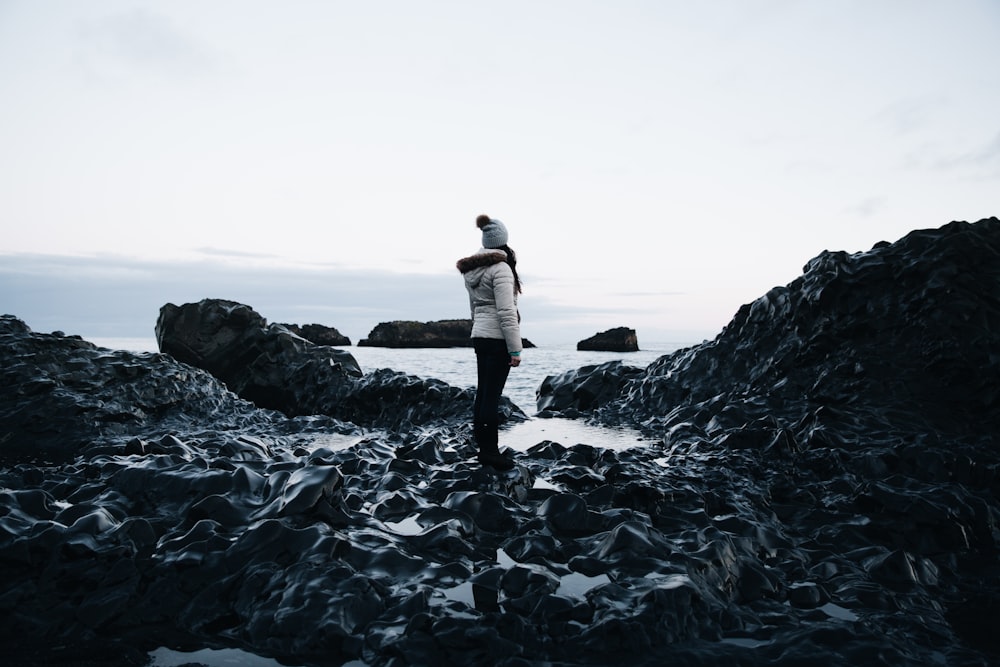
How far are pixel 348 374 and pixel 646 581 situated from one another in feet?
38.1

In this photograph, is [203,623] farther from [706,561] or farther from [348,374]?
[348,374]

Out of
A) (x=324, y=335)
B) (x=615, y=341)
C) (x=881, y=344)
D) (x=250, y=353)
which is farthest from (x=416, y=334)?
(x=881, y=344)

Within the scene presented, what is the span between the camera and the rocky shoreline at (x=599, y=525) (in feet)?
10.7

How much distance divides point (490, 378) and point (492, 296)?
1.06 meters

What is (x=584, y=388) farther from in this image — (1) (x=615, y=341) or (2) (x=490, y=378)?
(1) (x=615, y=341)

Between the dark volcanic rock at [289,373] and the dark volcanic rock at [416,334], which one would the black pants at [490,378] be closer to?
the dark volcanic rock at [289,373]

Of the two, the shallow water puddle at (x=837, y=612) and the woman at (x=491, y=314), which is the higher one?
the woman at (x=491, y=314)

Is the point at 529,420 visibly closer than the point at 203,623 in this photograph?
No

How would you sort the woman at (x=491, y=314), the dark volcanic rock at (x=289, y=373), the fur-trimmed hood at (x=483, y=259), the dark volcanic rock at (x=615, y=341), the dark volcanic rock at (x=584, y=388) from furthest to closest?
1. the dark volcanic rock at (x=615, y=341)
2. the dark volcanic rock at (x=584, y=388)
3. the dark volcanic rock at (x=289, y=373)
4. the fur-trimmed hood at (x=483, y=259)
5. the woman at (x=491, y=314)

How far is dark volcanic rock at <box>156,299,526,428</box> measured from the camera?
13.0 meters

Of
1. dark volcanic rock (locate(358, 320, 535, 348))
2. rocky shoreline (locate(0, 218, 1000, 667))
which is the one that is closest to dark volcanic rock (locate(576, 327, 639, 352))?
dark volcanic rock (locate(358, 320, 535, 348))

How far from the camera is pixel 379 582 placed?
3.75 m

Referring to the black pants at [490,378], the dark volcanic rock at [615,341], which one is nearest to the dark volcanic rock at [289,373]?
the black pants at [490,378]

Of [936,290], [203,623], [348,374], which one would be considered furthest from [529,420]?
[203,623]
